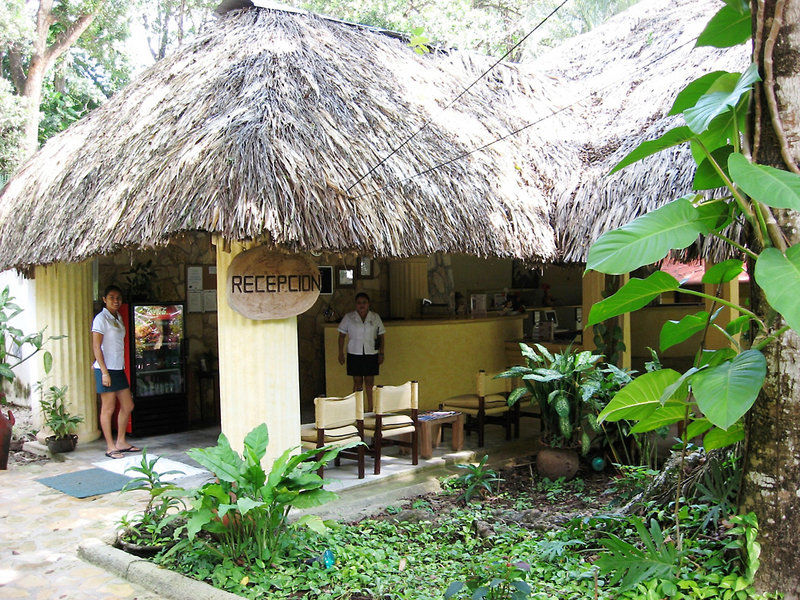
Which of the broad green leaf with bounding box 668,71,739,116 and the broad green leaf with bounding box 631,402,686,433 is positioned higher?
the broad green leaf with bounding box 668,71,739,116

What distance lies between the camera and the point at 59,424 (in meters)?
7.59

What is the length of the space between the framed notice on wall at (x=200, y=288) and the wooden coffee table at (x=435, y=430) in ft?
11.2

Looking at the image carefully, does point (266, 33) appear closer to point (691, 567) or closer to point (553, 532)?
point (553, 532)

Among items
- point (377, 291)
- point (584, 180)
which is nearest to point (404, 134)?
point (584, 180)

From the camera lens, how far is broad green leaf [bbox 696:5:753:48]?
12.4 ft

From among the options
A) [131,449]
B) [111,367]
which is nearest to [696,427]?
[111,367]

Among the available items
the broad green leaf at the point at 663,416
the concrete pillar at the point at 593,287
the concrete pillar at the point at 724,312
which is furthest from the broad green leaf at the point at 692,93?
Result: the concrete pillar at the point at 593,287

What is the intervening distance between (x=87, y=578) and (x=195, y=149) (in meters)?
2.96

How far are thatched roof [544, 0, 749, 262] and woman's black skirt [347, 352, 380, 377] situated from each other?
2.49 meters

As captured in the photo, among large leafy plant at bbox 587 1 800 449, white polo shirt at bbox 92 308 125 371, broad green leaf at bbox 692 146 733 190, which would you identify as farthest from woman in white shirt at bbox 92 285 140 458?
broad green leaf at bbox 692 146 733 190

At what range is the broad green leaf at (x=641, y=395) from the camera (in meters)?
3.60

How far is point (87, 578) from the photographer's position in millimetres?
4512

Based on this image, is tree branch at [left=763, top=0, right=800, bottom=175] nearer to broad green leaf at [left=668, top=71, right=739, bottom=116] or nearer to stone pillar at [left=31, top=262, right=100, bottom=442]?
broad green leaf at [left=668, top=71, right=739, bottom=116]

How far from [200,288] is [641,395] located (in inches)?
265
